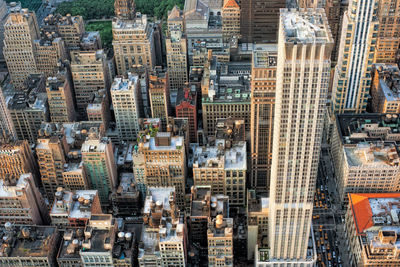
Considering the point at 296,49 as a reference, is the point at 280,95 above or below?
below

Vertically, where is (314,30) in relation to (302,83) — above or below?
above

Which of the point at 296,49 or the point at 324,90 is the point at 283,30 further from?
the point at 324,90

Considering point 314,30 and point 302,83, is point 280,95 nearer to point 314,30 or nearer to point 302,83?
point 302,83

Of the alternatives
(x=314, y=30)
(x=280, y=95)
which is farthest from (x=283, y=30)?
(x=280, y=95)

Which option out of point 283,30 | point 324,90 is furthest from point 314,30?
point 324,90

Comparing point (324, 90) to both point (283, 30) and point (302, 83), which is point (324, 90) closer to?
point (302, 83)

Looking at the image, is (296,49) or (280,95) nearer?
(296,49)

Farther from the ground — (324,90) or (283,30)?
(283,30)
